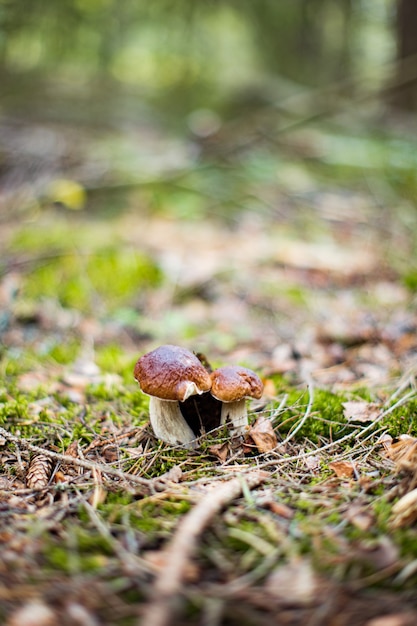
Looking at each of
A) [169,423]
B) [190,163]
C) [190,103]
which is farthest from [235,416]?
[190,103]

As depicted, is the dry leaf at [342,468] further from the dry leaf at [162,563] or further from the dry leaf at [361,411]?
the dry leaf at [162,563]

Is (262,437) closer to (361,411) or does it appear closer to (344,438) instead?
(344,438)

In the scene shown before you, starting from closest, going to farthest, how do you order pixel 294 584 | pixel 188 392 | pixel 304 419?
pixel 294 584, pixel 188 392, pixel 304 419

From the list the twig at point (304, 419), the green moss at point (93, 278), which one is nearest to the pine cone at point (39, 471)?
the twig at point (304, 419)

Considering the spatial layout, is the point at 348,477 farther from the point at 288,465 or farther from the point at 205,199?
the point at 205,199

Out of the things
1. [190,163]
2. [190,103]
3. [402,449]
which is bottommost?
[402,449]

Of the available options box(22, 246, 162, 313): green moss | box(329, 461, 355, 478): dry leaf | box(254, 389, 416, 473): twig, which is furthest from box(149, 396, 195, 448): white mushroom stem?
box(22, 246, 162, 313): green moss
